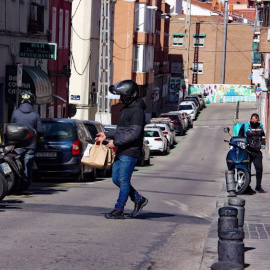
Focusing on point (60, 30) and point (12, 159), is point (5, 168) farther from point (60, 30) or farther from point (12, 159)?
point (60, 30)

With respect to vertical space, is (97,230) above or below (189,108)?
above

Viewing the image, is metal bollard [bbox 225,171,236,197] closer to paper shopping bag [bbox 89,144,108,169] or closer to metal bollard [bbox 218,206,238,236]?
paper shopping bag [bbox 89,144,108,169]

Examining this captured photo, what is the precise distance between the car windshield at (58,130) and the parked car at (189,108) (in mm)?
54926

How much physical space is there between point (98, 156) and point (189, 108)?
211 feet

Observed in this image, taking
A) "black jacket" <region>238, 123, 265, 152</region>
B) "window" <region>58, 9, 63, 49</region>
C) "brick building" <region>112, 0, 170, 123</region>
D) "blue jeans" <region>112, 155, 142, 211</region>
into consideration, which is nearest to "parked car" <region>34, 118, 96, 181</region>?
"black jacket" <region>238, 123, 265, 152</region>

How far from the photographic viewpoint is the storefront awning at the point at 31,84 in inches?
Result: 1215

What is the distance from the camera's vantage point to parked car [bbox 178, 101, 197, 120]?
7550 cm

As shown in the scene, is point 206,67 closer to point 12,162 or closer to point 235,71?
point 235,71

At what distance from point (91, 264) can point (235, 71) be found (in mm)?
91003

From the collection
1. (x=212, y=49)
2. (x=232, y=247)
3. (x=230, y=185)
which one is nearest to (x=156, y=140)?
(x=230, y=185)

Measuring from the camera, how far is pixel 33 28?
34281mm

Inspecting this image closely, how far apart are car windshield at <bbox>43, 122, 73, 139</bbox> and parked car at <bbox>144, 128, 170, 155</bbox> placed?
23519 mm

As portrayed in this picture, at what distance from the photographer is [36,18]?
35.2 metres

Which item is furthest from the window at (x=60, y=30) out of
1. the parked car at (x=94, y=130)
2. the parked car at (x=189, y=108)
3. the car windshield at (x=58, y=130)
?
the parked car at (x=189, y=108)
